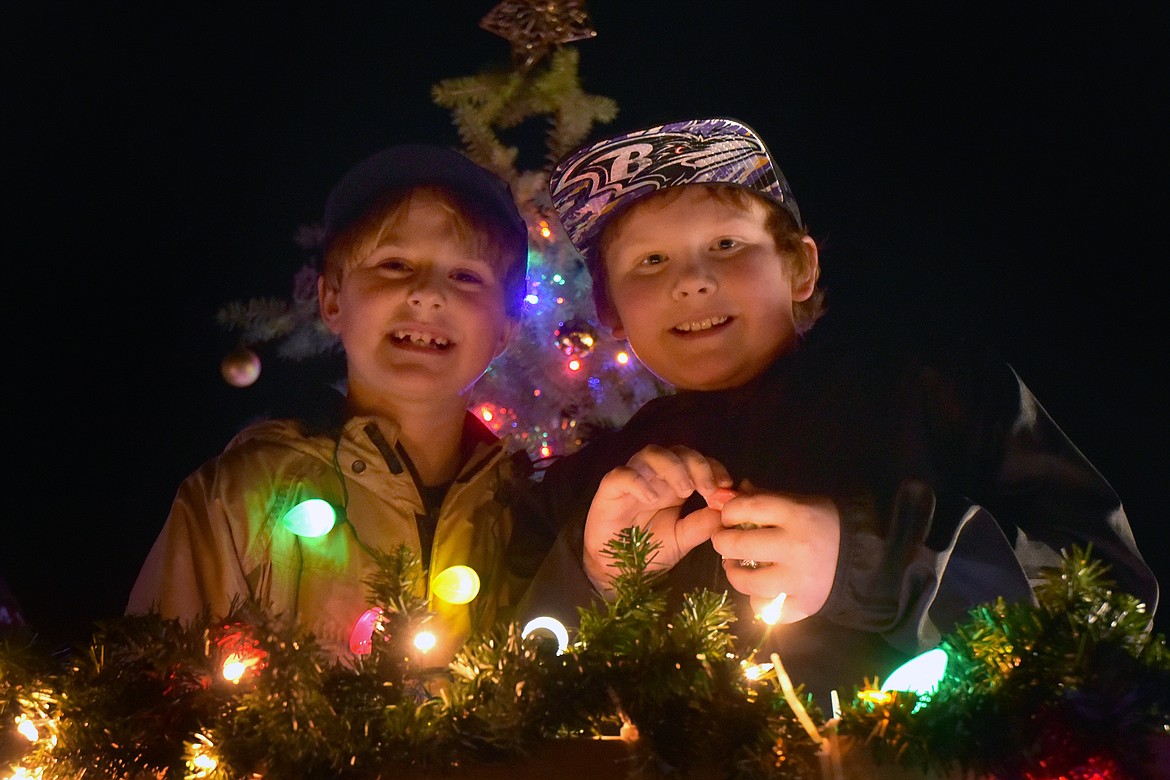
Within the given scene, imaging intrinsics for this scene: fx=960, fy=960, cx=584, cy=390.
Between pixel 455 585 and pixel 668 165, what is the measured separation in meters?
0.66

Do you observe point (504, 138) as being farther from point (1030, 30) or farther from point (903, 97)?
point (1030, 30)

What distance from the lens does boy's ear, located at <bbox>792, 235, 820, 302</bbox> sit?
57.1 inches

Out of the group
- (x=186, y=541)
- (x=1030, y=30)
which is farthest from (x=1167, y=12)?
(x=186, y=541)

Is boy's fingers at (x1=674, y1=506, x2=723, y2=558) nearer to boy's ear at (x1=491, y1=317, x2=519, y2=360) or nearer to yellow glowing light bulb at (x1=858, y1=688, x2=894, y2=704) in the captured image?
Result: yellow glowing light bulb at (x1=858, y1=688, x2=894, y2=704)

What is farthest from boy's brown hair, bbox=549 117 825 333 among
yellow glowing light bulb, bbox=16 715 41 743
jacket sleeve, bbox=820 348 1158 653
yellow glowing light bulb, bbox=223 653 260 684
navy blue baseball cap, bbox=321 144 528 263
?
yellow glowing light bulb, bbox=16 715 41 743

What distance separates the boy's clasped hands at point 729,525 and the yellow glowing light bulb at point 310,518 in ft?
1.15

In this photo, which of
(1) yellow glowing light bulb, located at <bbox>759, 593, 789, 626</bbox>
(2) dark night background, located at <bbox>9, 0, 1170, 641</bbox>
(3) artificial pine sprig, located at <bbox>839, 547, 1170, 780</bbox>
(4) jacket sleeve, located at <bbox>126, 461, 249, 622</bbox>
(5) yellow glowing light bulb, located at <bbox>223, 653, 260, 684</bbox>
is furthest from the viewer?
(2) dark night background, located at <bbox>9, 0, 1170, 641</bbox>

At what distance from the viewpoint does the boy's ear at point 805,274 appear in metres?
1.45

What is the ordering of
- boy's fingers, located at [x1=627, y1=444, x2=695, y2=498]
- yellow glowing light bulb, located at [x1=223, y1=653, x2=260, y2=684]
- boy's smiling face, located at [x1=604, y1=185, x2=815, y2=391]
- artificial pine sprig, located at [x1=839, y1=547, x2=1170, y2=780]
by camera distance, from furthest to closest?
boy's smiling face, located at [x1=604, y1=185, x2=815, y2=391] < boy's fingers, located at [x1=627, y1=444, x2=695, y2=498] < yellow glowing light bulb, located at [x1=223, y1=653, x2=260, y2=684] < artificial pine sprig, located at [x1=839, y1=547, x2=1170, y2=780]

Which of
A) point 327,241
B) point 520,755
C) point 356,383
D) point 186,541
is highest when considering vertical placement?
point 327,241

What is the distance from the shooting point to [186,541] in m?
1.28

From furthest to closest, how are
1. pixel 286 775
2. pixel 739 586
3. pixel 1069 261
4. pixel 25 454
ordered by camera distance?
pixel 25 454 → pixel 1069 261 → pixel 739 586 → pixel 286 775

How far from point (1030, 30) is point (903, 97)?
0.27 m

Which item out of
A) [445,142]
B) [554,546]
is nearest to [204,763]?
Result: [554,546]
